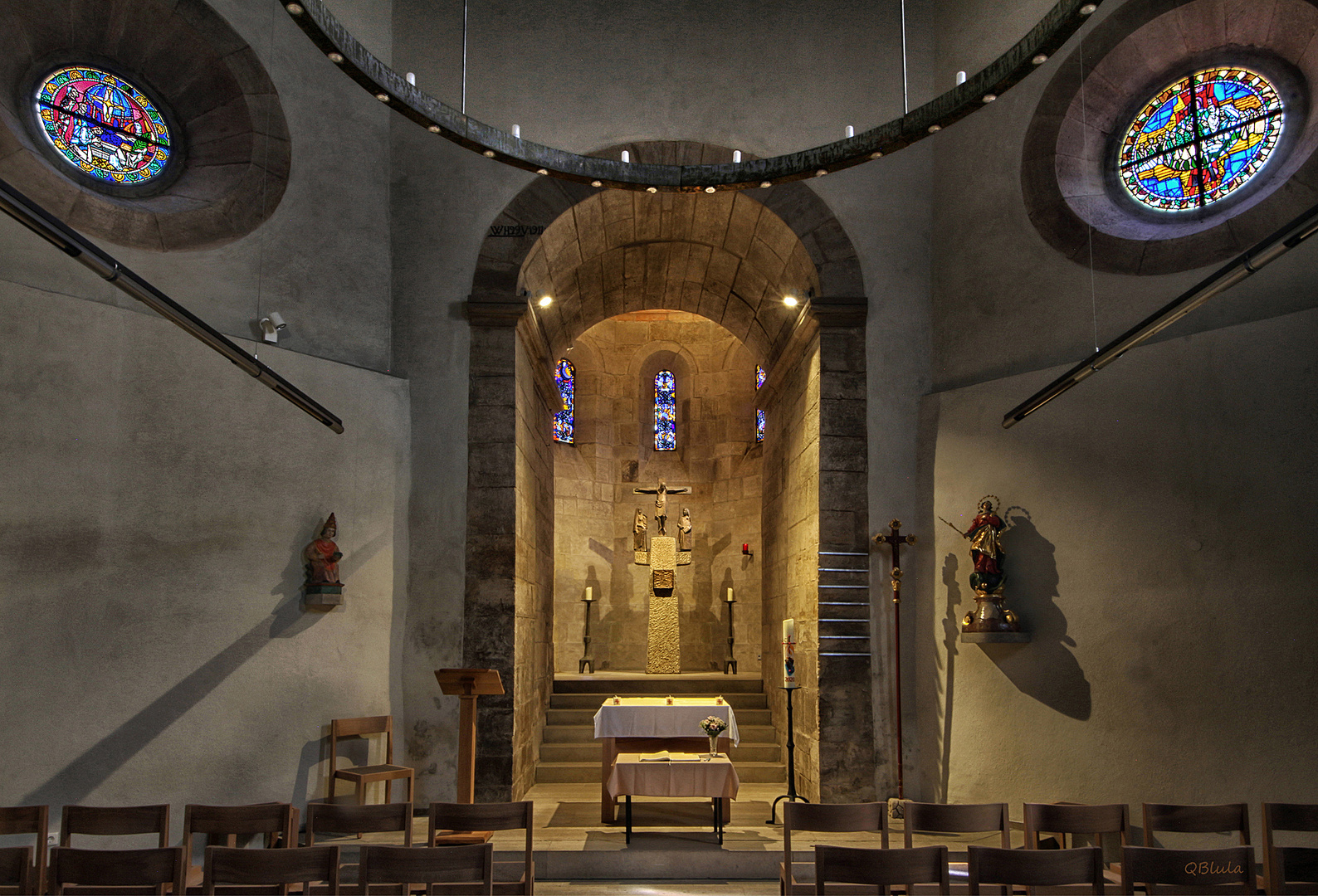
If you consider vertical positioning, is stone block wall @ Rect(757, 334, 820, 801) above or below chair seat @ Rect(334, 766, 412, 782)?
above

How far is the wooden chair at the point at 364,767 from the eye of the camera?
757cm

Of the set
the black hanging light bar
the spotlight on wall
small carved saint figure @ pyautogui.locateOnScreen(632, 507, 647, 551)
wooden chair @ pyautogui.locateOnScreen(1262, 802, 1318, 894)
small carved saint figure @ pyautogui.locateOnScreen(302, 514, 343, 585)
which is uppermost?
the spotlight on wall

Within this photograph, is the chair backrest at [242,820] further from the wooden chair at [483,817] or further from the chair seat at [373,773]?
the chair seat at [373,773]

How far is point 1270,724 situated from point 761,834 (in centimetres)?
360

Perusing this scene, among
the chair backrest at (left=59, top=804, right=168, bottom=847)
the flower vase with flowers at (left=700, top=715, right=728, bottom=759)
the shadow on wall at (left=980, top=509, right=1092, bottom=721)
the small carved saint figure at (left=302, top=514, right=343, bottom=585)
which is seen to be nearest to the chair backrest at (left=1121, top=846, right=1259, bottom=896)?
the shadow on wall at (left=980, top=509, right=1092, bottom=721)

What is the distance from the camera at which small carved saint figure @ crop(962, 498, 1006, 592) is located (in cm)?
775

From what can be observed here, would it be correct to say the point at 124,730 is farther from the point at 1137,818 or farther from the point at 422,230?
the point at 1137,818

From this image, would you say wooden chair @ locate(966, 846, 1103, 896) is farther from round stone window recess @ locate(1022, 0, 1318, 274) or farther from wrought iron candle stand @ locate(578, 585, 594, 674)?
wrought iron candle stand @ locate(578, 585, 594, 674)

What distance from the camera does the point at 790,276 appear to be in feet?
33.0

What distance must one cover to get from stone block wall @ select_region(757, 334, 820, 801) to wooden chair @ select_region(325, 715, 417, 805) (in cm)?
357

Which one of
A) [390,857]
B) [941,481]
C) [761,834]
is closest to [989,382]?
[941,481]

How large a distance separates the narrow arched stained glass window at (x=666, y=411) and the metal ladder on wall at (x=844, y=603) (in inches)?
345

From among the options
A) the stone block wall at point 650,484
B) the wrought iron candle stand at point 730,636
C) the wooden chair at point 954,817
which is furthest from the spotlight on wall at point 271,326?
the wrought iron candle stand at point 730,636

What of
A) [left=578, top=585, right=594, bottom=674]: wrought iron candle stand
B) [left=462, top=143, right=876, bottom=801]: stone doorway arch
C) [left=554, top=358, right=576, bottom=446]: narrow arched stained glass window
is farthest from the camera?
[left=554, top=358, right=576, bottom=446]: narrow arched stained glass window
